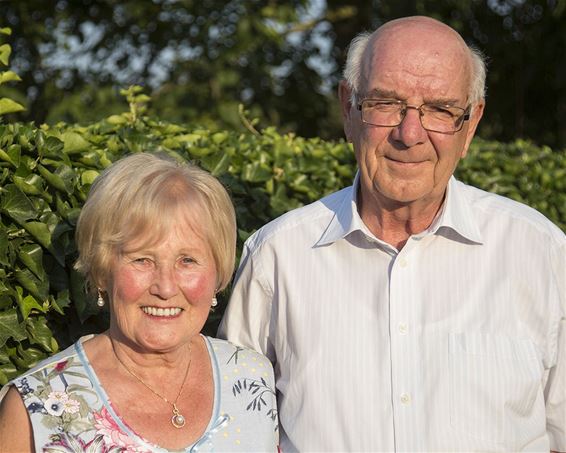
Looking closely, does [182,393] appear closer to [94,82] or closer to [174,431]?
[174,431]

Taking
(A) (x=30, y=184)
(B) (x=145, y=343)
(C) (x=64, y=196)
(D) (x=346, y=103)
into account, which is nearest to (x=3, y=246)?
(A) (x=30, y=184)

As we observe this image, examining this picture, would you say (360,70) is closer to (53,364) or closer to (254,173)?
(254,173)

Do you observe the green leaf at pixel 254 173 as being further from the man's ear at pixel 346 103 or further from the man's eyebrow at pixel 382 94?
the man's eyebrow at pixel 382 94

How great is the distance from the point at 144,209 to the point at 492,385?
1.11m

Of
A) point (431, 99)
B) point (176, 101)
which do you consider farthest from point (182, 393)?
point (176, 101)

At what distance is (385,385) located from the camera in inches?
115

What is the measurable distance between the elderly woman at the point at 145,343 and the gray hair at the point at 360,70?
23.2 inches

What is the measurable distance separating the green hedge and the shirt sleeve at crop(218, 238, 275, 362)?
440mm

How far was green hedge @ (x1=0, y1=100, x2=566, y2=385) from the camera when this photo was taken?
3.12 meters

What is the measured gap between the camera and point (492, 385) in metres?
2.90

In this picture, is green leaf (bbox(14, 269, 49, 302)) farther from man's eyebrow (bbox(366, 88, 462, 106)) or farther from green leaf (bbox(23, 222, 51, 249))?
man's eyebrow (bbox(366, 88, 462, 106))

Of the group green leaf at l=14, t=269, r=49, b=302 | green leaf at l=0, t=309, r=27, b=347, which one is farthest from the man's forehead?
green leaf at l=0, t=309, r=27, b=347

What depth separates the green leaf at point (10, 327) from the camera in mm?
3068

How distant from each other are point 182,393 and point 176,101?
7947 mm
